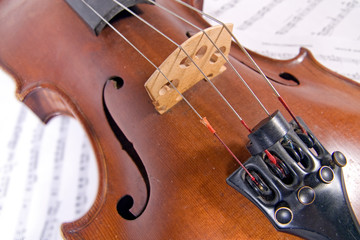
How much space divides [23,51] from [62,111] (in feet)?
Answer: 0.91

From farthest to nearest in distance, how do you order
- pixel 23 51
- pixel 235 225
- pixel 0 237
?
pixel 0 237
pixel 23 51
pixel 235 225

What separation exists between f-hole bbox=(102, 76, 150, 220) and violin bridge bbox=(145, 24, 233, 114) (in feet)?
0.42

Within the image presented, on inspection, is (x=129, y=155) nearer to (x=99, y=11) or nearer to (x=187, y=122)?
(x=187, y=122)

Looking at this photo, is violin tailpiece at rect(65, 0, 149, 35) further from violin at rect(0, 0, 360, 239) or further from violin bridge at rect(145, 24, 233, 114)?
violin bridge at rect(145, 24, 233, 114)

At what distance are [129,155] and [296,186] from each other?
0.40 metres

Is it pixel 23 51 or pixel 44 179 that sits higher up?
pixel 23 51

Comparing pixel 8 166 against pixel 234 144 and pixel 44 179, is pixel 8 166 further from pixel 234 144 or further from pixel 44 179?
pixel 234 144

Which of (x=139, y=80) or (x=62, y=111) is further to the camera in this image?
(x=62, y=111)

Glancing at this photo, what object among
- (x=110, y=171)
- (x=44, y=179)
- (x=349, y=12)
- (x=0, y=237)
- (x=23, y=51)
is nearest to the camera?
(x=110, y=171)

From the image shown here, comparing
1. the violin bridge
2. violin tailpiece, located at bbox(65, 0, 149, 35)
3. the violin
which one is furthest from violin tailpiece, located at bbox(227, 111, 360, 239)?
violin tailpiece, located at bbox(65, 0, 149, 35)

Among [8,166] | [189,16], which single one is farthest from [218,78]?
[8,166]

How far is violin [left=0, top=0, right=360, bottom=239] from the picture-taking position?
0.60 meters

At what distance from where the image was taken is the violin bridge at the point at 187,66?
0.66 metres

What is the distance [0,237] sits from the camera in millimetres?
1080
